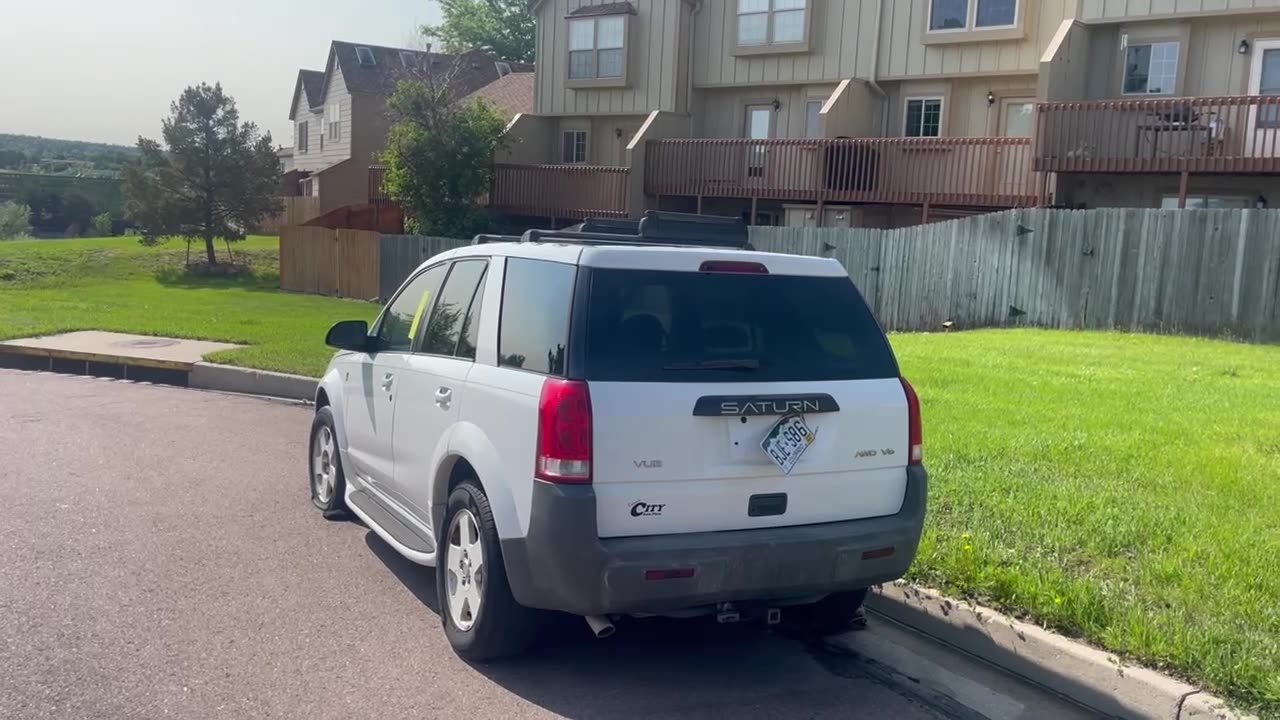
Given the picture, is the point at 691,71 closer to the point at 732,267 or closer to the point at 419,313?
the point at 419,313

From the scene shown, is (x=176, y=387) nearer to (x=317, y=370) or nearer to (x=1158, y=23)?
(x=317, y=370)

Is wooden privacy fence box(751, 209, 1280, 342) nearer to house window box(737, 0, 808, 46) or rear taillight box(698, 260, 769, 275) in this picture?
house window box(737, 0, 808, 46)

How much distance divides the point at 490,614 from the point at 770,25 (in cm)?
2413

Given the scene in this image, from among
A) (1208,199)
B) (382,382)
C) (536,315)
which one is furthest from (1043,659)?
(1208,199)

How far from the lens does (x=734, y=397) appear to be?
4.66 meters

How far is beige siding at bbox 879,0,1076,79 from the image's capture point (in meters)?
23.0

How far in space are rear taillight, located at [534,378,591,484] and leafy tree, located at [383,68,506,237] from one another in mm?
24776

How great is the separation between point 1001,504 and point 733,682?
2564 mm

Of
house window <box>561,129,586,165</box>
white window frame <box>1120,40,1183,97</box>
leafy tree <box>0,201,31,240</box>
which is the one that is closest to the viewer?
white window frame <box>1120,40,1183,97</box>

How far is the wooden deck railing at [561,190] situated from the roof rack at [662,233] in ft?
69.9

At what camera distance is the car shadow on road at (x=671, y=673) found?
4.69 m

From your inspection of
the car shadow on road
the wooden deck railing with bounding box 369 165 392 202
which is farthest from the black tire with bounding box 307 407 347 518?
the wooden deck railing with bounding box 369 165 392 202

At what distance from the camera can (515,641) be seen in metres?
4.95

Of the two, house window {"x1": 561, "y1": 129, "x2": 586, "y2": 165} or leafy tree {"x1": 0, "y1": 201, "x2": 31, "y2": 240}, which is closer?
house window {"x1": 561, "y1": 129, "x2": 586, "y2": 165}
